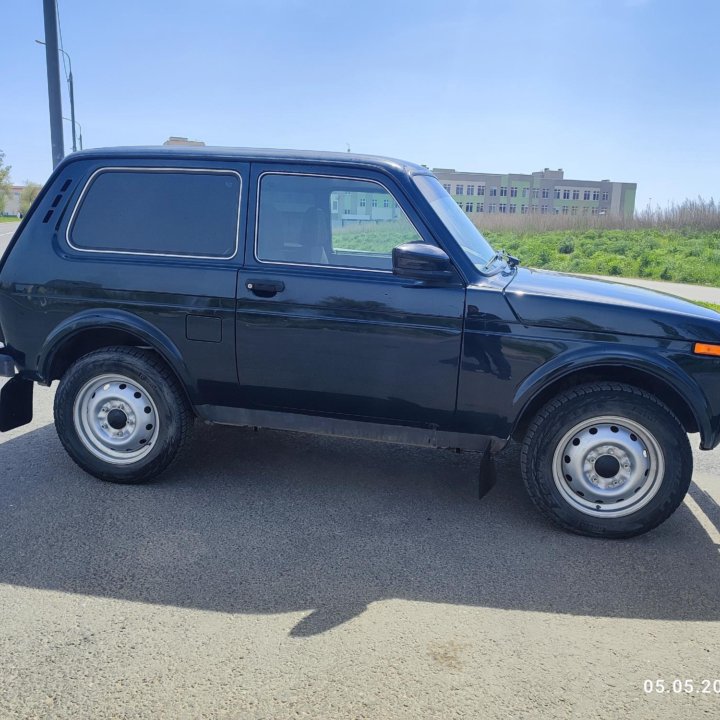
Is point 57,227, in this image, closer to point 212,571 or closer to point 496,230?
point 212,571

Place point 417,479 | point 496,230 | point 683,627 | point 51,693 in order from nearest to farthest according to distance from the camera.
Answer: point 51,693
point 683,627
point 417,479
point 496,230

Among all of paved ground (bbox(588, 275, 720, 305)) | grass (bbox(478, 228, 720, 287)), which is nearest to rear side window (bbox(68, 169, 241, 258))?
paved ground (bbox(588, 275, 720, 305))

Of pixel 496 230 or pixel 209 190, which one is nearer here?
pixel 209 190

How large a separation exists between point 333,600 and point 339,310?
157 centimetres

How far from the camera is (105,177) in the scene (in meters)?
4.36

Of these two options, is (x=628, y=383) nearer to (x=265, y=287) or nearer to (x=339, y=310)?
(x=339, y=310)

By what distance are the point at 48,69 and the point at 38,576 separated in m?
9.26

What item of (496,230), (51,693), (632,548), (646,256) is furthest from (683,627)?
(496,230)

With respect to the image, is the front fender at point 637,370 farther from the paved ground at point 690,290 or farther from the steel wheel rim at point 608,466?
the paved ground at point 690,290

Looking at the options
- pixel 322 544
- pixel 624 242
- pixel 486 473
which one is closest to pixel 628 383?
pixel 486 473

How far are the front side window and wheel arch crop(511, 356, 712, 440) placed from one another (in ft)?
3.56

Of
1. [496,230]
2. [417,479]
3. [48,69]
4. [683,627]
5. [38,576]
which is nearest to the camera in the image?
[683,627]

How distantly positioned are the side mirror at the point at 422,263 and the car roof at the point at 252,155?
549 millimetres

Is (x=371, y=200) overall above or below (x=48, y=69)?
below
